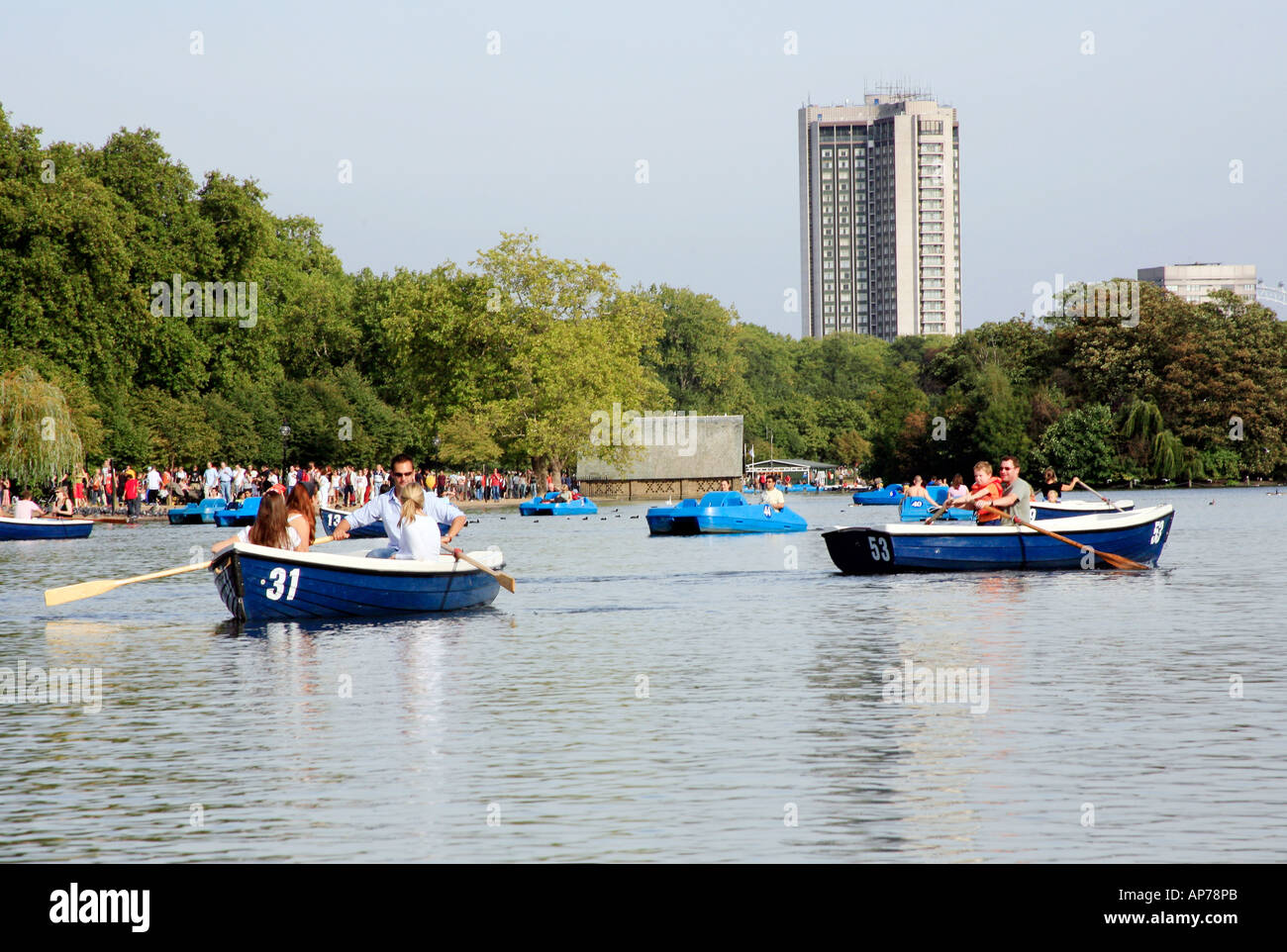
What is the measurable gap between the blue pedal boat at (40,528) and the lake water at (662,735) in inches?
890

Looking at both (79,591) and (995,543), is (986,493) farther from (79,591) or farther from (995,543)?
(79,591)

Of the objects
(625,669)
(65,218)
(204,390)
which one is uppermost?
(65,218)

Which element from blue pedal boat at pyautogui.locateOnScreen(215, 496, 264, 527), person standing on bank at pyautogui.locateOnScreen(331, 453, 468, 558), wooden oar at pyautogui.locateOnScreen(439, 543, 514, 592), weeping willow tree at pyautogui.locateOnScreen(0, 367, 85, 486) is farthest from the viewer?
weeping willow tree at pyautogui.locateOnScreen(0, 367, 85, 486)

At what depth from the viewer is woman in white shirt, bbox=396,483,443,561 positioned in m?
19.7

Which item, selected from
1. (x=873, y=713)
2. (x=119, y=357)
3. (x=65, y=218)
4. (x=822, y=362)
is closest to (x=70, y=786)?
(x=873, y=713)

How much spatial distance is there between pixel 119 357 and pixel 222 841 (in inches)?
2525

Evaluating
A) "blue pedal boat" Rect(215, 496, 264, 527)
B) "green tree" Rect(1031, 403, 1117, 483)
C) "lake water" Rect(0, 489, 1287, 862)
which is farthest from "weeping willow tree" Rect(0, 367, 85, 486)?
"green tree" Rect(1031, 403, 1117, 483)

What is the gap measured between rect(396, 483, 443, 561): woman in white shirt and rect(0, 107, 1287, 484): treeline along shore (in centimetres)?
3630

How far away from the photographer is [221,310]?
254 ft

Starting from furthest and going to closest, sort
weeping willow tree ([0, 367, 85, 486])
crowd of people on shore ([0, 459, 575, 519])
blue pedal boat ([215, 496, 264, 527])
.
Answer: crowd of people on shore ([0, 459, 575, 519]), weeping willow tree ([0, 367, 85, 486]), blue pedal boat ([215, 496, 264, 527])

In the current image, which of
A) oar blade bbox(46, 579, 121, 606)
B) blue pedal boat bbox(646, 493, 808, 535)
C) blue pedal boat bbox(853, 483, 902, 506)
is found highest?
oar blade bbox(46, 579, 121, 606)

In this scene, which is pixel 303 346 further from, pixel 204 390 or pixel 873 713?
pixel 873 713

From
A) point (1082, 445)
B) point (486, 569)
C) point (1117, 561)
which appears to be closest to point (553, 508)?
point (1082, 445)

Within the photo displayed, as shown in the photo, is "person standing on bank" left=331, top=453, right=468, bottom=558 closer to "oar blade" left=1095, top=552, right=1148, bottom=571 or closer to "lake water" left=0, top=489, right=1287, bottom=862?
"lake water" left=0, top=489, right=1287, bottom=862
